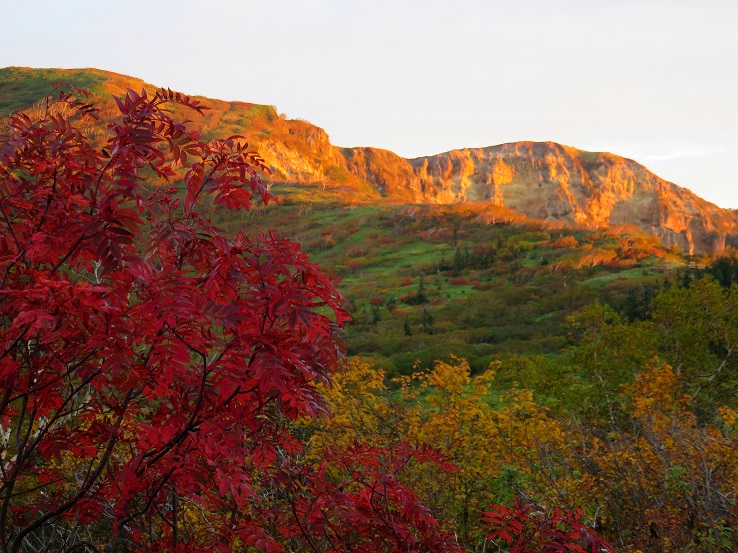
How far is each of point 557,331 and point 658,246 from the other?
3737cm

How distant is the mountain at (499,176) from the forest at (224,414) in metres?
118

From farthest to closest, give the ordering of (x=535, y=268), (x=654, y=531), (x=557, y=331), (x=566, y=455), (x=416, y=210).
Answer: (x=416, y=210) < (x=535, y=268) < (x=557, y=331) < (x=566, y=455) < (x=654, y=531)

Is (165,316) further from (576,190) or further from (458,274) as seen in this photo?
(576,190)

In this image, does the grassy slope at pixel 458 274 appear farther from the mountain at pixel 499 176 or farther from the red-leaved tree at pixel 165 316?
the mountain at pixel 499 176

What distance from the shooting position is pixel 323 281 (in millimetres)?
2539

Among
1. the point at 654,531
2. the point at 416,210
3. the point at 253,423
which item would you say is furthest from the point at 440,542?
the point at 416,210

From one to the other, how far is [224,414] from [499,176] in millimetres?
145731

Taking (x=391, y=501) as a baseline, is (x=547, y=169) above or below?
above

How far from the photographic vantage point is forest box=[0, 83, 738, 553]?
259 centimetres

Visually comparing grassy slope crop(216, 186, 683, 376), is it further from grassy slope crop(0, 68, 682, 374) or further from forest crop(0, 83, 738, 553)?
forest crop(0, 83, 738, 553)

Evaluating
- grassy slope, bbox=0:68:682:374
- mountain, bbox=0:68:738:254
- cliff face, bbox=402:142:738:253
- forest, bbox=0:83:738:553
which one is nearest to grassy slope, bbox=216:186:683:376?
grassy slope, bbox=0:68:682:374

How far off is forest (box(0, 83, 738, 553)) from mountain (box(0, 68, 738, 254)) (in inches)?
4650

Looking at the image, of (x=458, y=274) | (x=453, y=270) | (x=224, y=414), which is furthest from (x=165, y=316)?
(x=453, y=270)

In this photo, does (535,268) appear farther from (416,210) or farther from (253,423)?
(253,423)
